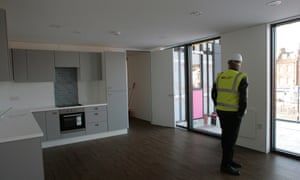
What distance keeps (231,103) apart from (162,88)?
123 inches

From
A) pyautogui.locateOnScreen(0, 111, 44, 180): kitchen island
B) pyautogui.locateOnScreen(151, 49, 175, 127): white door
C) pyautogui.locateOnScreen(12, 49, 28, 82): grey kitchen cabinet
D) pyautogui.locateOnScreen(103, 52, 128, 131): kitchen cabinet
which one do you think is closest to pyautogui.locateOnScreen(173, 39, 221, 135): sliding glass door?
pyautogui.locateOnScreen(151, 49, 175, 127): white door

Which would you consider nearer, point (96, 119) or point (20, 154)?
point (20, 154)

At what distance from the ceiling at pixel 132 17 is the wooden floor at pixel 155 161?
234cm

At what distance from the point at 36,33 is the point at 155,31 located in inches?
90.0

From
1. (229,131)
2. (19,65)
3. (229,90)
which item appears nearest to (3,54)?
(19,65)

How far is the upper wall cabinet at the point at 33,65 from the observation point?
4.25 meters

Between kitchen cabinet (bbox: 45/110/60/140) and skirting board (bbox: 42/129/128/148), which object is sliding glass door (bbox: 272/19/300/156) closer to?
skirting board (bbox: 42/129/128/148)

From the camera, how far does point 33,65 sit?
441cm

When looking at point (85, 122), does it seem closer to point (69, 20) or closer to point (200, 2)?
point (69, 20)

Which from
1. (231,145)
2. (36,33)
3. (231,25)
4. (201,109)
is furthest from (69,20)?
(201,109)

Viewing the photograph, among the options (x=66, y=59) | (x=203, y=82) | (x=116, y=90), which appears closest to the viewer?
(x=66, y=59)

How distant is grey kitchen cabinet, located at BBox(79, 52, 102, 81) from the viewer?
4.96 m

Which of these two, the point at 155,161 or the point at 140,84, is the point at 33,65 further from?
the point at 140,84

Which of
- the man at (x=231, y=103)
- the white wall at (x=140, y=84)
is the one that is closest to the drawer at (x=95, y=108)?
the white wall at (x=140, y=84)
